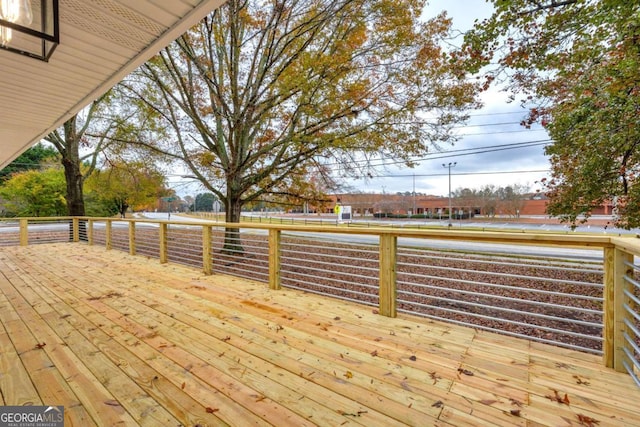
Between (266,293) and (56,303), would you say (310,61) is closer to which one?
(266,293)

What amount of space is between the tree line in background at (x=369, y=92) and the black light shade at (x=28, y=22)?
126 inches

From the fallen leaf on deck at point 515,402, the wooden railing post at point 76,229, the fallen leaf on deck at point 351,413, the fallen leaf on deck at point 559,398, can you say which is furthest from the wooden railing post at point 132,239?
the fallen leaf on deck at point 559,398

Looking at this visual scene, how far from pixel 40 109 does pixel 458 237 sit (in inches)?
203

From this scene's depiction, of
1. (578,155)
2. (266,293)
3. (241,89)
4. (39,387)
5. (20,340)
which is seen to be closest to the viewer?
(39,387)

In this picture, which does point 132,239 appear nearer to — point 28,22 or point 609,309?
point 28,22

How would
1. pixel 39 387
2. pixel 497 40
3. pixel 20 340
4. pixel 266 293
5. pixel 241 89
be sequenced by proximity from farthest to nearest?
1. pixel 241 89
2. pixel 497 40
3. pixel 266 293
4. pixel 20 340
5. pixel 39 387

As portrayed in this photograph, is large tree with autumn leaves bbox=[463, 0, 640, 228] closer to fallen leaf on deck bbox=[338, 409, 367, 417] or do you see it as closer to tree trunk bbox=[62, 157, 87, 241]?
fallen leaf on deck bbox=[338, 409, 367, 417]

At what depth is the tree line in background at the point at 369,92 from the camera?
149 inches

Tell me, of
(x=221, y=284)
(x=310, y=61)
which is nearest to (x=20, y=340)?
(x=221, y=284)

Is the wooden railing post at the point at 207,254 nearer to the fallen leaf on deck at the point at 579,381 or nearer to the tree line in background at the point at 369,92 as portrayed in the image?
the tree line in background at the point at 369,92

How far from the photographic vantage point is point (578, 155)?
15.6 feet

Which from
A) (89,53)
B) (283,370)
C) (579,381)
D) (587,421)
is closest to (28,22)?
(89,53)

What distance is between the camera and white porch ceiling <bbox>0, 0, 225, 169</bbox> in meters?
1.88

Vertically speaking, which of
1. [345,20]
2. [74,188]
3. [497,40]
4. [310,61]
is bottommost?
[74,188]
